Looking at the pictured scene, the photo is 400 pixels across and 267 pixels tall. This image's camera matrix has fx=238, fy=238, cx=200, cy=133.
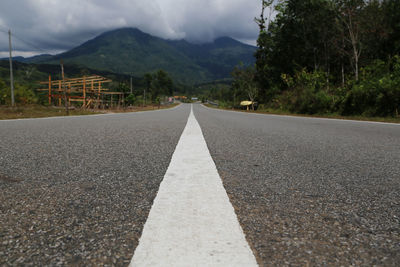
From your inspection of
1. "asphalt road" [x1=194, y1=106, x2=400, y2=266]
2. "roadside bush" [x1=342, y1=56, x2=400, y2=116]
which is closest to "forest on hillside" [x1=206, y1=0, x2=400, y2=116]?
"roadside bush" [x1=342, y1=56, x2=400, y2=116]

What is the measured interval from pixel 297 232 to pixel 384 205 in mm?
647

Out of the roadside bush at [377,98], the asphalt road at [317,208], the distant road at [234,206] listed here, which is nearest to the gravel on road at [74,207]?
the distant road at [234,206]

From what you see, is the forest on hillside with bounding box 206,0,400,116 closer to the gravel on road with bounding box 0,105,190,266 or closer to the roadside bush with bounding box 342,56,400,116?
the roadside bush with bounding box 342,56,400,116

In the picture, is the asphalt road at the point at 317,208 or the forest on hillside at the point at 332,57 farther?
the forest on hillside at the point at 332,57

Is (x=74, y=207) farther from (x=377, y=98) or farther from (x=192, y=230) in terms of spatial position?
(x=377, y=98)

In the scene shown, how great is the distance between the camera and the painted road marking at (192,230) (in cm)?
74

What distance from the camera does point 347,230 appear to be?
97 cm

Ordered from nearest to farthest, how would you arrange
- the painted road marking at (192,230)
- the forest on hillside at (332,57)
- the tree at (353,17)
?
1. the painted road marking at (192,230)
2. the forest on hillside at (332,57)
3. the tree at (353,17)

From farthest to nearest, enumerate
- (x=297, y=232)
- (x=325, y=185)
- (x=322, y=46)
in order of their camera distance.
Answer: (x=322, y=46) < (x=325, y=185) < (x=297, y=232)

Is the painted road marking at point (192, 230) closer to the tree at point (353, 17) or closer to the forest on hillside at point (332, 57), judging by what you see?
the forest on hillside at point (332, 57)

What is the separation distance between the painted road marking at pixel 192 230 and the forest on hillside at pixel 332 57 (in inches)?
544

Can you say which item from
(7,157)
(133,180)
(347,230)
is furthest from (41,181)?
(347,230)

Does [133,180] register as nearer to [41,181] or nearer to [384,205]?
[41,181]

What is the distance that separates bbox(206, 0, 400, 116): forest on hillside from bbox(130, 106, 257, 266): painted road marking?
1381cm
